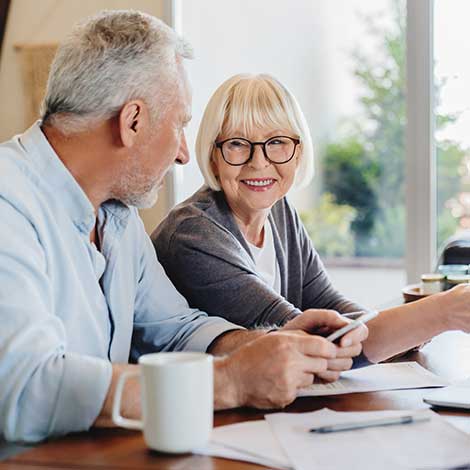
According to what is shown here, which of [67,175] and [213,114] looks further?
[213,114]

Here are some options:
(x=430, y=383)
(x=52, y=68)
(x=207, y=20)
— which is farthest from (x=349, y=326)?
(x=207, y=20)

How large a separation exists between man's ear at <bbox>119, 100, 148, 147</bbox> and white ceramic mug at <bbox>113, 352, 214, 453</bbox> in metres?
0.59

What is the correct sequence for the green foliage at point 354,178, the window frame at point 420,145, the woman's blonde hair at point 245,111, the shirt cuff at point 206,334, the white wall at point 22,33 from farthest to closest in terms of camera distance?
1. the green foliage at point 354,178
2. the white wall at point 22,33
3. the window frame at point 420,145
4. the woman's blonde hair at point 245,111
5. the shirt cuff at point 206,334

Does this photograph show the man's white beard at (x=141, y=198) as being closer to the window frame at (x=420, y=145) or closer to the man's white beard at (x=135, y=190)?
the man's white beard at (x=135, y=190)

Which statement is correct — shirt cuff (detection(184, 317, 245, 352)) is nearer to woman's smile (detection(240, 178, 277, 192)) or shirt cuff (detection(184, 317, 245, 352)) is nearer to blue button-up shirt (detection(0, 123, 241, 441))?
blue button-up shirt (detection(0, 123, 241, 441))

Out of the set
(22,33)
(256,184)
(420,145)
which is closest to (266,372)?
(256,184)

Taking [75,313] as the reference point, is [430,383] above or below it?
below

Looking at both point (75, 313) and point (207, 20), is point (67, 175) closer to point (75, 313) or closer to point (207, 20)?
point (75, 313)

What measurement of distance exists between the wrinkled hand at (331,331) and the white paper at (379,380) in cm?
2

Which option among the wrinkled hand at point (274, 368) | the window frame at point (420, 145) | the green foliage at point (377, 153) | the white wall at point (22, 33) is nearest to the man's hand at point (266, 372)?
the wrinkled hand at point (274, 368)

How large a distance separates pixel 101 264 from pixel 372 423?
61cm

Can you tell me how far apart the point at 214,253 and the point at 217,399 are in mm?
647

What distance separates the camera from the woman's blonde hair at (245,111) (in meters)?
1.93

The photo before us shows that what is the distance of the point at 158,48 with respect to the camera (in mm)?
1496
